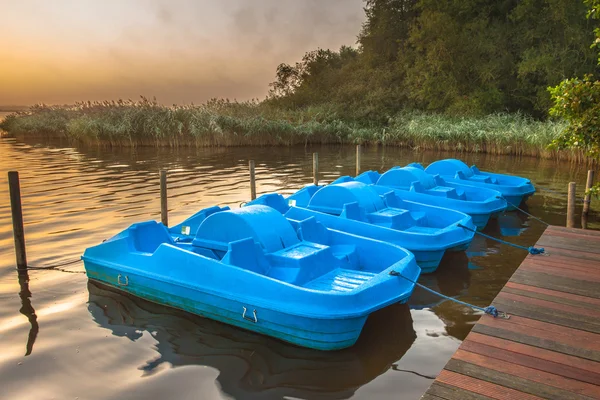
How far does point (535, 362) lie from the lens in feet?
11.1

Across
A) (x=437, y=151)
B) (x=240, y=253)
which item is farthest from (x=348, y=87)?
(x=240, y=253)

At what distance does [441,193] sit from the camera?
9.56m

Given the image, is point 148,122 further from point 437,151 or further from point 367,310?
point 367,310

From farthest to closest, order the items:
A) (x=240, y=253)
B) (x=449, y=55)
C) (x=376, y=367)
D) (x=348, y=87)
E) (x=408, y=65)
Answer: (x=348, y=87)
(x=408, y=65)
(x=449, y=55)
(x=240, y=253)
(x=376, y=367)

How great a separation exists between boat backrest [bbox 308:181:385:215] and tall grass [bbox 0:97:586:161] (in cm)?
1466

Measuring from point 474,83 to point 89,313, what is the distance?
28669mm

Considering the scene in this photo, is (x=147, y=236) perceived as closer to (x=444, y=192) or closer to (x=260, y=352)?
(x=260, y=352)

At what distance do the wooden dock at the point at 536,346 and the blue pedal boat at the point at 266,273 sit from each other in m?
1.11

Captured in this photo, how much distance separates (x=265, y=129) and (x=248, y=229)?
21079 mm

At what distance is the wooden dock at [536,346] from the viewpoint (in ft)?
10.0

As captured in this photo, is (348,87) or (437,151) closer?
(437,151)

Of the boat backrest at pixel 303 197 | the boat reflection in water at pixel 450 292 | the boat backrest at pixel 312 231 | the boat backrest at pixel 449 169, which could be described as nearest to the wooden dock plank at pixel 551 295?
the boat reflection in water at pixel 450 292

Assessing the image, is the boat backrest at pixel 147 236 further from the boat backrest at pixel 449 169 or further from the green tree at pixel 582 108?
the boat backrest at pixel 449 169

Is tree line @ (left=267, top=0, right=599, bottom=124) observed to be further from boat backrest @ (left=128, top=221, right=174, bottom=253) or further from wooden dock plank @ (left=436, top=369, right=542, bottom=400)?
wooden dock plank @ (left=436, top=369, right=542, bottom=400)
